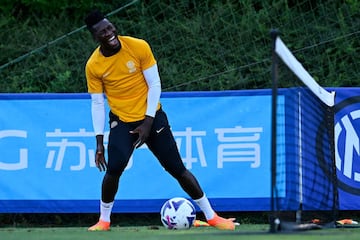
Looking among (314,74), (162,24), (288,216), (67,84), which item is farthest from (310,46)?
(288,216)

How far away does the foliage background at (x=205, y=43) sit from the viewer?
1553 cm

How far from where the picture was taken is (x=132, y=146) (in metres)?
10.1

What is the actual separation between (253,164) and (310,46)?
3.63 metres

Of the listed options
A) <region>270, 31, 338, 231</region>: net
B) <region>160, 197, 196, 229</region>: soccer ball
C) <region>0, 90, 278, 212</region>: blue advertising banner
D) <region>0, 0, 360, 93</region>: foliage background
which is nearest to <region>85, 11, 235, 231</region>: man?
<region>160, 197, 196, 229</region>: soccer ball

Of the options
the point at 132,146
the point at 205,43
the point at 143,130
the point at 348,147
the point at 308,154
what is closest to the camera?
the point at 143,130

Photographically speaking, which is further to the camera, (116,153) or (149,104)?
(149,104)

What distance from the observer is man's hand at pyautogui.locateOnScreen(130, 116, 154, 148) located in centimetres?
992

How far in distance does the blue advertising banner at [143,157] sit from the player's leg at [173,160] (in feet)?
7.95

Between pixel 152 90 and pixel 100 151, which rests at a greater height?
pixel 152 90

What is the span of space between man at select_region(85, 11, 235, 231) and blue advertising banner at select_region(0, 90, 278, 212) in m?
2.40

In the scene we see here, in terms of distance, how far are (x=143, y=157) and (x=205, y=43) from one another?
3908 mm

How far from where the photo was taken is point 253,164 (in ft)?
41.5

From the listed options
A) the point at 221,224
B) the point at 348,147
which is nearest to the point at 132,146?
the point at 221,224

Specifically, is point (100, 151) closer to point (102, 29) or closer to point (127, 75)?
point (127, 75)
